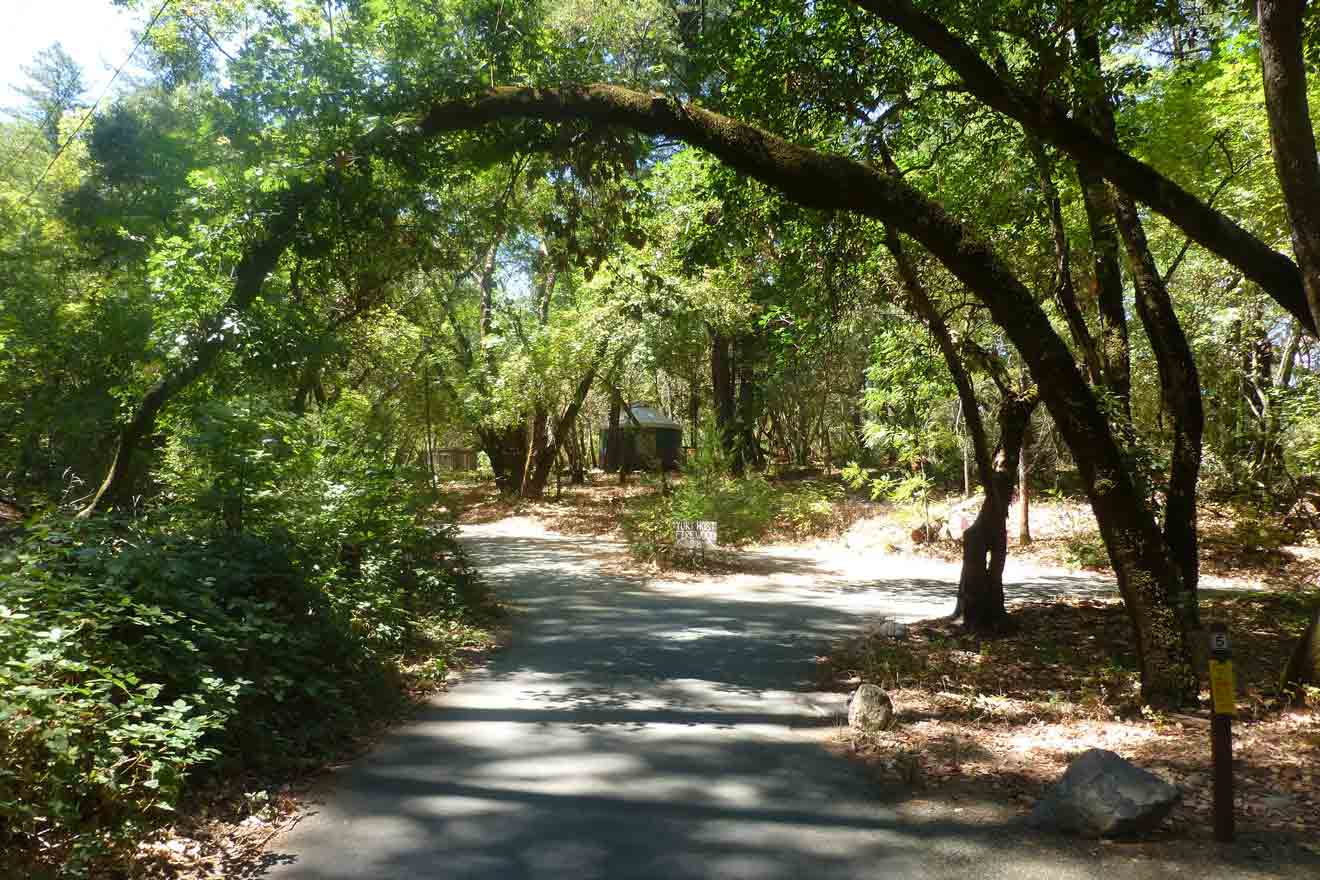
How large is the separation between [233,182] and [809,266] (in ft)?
20.4

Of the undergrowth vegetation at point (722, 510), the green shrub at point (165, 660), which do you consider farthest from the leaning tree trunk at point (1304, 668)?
the undergrowth vegetation at point (722, 510)

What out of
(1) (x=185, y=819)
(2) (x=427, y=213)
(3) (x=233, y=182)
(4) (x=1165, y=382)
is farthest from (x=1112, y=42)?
(1) (x=185, y=819)

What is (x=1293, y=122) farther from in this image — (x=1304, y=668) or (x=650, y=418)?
(x=650, y=418)

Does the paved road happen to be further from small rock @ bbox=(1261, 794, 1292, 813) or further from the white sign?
the white sign

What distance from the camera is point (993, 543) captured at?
390 inches

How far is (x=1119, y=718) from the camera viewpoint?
6312 mm

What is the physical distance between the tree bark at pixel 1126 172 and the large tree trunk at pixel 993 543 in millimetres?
3935

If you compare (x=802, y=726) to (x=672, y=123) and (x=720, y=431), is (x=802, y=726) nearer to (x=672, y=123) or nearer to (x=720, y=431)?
(x=672, y=123)

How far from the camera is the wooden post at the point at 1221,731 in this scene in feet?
13.8

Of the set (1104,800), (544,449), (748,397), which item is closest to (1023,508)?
(748,397)

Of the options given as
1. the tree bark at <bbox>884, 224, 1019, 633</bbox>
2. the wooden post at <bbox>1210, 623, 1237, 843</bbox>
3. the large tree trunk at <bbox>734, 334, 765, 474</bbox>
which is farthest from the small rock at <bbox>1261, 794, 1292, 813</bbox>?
the large tree trunk at <bbox>734, 334, 765, 474</bbox>

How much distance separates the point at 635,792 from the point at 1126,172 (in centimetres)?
537

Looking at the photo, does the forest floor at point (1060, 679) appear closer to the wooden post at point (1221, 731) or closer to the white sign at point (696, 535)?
the wooden post at point (1221, 731)

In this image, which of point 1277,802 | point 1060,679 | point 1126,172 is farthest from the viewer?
point 1060,679
